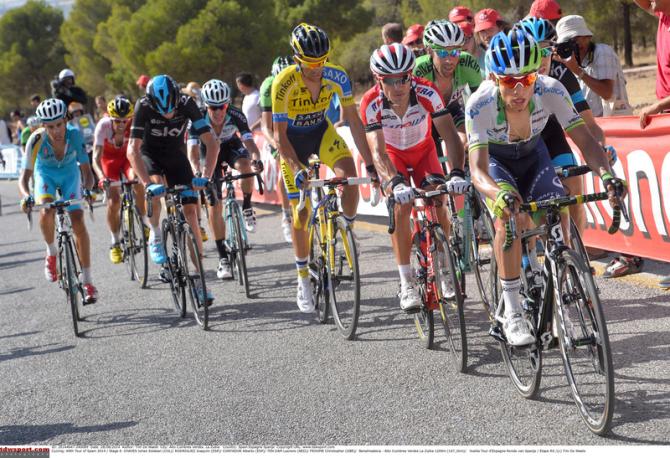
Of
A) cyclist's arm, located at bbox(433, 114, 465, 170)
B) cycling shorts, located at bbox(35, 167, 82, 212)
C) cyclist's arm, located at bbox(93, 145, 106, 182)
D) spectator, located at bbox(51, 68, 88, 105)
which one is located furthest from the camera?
spectator, located at bbox(51, 68, 88, 105)

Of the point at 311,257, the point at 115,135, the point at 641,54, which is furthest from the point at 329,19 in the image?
the point at 311,257

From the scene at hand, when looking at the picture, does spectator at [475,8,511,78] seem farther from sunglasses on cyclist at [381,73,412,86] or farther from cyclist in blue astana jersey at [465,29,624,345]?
cyclist in blue astana jersey at [465,29,624,345]

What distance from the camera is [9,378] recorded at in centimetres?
693

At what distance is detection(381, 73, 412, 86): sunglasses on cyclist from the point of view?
20.6ft

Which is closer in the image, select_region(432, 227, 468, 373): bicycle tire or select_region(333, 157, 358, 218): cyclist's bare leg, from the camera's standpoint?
select_region(432, 227, 468, 373): bicycle tire

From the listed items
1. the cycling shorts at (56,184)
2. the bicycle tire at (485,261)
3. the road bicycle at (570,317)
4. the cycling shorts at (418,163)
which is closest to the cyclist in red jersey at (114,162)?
the cycling shorts at (56,184)

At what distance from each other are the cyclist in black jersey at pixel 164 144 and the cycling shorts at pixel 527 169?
3.49m

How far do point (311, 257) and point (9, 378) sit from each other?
8.89 ft

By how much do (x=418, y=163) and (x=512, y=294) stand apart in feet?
7.95

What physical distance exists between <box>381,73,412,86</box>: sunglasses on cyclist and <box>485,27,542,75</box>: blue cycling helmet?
1572 mm

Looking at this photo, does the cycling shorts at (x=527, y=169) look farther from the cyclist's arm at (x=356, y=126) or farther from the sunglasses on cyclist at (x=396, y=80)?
the cyclist's arm at (x=356, y=126)

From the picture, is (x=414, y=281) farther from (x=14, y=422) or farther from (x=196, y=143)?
(x=196, y=143)

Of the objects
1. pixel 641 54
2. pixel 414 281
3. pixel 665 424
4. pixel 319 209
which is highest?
pixel 641 54

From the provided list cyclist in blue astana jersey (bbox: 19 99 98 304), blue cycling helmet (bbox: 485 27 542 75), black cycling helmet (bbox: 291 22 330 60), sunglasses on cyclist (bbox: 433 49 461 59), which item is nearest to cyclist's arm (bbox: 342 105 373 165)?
black cycling helmet (bbox: 291 22 330 60)
